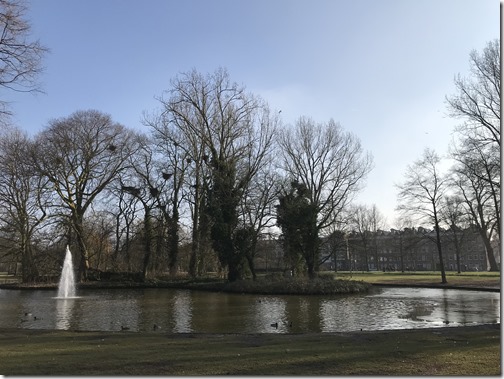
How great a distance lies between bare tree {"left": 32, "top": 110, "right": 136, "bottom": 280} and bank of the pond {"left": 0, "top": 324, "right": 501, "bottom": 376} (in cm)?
3157

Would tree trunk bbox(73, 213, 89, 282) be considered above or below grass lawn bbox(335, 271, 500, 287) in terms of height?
above

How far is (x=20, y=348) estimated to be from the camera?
29.2ft

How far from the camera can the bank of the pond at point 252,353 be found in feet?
22.9

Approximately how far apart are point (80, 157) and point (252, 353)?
124 ft

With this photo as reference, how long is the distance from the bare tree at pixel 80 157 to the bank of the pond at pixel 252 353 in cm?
3157

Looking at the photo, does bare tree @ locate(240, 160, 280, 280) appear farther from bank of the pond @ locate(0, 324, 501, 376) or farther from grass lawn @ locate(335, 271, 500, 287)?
bank of the pond @ locate(0, 324, 501, 376)

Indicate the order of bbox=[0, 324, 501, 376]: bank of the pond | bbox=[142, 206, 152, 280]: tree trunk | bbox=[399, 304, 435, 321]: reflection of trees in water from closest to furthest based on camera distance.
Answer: bbox=[0, 324, 501, 376]: bank of the pond
bbox=[399, 304, 435, 321]: reflection of trees in water
bbox=[142, 206, 152, 280]: tree trunk

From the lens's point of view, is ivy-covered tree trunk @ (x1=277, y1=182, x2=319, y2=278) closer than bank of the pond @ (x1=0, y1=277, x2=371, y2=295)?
No

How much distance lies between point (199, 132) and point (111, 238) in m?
21.0

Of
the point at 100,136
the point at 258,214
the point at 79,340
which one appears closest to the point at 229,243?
the point at 258,214

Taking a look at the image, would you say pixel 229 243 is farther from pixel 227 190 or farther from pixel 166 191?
pixel 166 191

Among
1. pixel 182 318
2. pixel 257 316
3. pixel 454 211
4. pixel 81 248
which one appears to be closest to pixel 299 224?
pixel 257 316

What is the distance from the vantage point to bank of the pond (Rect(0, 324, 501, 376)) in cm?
697

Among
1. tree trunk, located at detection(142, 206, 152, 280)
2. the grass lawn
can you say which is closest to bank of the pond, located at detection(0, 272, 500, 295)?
the grass lawn
